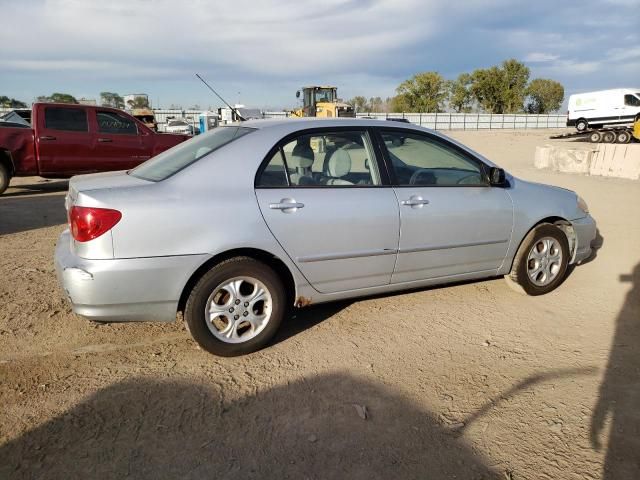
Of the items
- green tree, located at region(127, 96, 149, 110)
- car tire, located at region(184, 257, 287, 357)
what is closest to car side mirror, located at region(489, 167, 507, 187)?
car tire, located at region(184, 257, 287, 357)

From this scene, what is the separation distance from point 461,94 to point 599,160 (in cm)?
6403

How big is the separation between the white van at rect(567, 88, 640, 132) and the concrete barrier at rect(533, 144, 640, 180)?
54.8 feet

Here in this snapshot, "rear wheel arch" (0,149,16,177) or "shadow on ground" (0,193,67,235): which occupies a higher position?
"rear wheel arch" (0,149,16,177)

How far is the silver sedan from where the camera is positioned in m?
2.95

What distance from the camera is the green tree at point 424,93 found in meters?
69.9

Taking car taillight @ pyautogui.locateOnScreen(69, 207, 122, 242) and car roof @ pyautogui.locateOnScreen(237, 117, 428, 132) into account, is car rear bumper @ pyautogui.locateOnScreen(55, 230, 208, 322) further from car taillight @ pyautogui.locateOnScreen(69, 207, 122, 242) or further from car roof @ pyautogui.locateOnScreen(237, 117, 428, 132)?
car roof @ pyautogui.locateOnScreen(237, 117, 428, 132)

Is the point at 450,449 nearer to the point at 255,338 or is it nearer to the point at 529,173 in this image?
the point at 255,338

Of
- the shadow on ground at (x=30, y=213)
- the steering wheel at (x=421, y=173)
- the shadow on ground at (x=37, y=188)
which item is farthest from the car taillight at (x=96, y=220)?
the shadow on ground at (x=37, y=188)

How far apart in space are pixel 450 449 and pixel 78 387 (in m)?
Answer: 2.18

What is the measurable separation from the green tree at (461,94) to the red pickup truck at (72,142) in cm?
6844

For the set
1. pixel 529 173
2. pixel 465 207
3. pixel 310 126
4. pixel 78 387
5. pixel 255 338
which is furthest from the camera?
pixel 529 173

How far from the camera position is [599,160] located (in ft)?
40.1

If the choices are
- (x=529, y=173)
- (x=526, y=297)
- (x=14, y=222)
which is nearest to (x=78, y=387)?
A: (x=526, y=297)

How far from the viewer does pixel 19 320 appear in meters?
3.80
